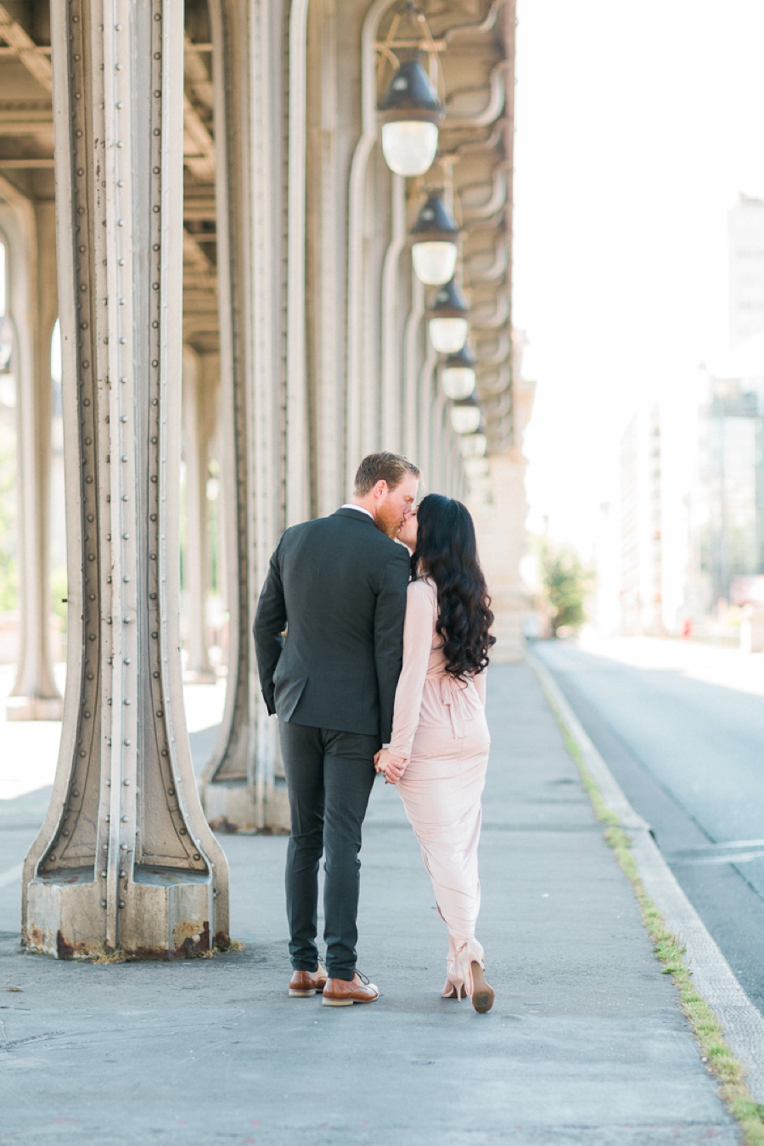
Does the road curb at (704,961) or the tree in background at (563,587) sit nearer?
the road curb at (704,961)

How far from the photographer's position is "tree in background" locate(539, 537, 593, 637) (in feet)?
454

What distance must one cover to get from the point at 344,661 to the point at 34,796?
735 centimetres

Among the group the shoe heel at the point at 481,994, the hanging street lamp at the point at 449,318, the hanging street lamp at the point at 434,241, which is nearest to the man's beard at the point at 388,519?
the shoe heel at the point at 481,994

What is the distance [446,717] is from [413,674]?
232mm

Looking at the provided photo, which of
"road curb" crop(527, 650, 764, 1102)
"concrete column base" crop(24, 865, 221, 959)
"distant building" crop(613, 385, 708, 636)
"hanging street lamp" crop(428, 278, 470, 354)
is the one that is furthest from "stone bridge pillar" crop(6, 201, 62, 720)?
"distant building" crop(613, 385, 708, 636)

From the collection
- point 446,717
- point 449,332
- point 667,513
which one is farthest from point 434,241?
point 667,513

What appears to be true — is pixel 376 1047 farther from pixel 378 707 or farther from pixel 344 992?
pixel 378 707

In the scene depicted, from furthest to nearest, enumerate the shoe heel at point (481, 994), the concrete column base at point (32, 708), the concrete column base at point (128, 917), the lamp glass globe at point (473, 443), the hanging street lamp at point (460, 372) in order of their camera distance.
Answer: the lamp glass globe at point (473, 443)
the concrete column base at point (32, 708)
the hanging street lamp at point (460, 372)
the concrete column base at point (128, 917)
the shoe heel at point (481, 994)

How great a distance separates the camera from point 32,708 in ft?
66.0

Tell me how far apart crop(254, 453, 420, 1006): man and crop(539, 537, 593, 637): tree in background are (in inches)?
5266

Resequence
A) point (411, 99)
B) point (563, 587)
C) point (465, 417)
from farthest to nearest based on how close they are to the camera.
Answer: point (563, 587) < point (465, 417) < point (411, 99)

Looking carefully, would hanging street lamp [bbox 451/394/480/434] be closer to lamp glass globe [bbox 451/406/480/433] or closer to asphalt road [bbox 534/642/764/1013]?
lamp glass globe [bbox 451/406/480/433]

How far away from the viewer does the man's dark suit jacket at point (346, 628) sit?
483 centimetres

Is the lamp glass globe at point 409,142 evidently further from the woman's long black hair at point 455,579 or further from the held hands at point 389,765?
the held hands at point 389,765
